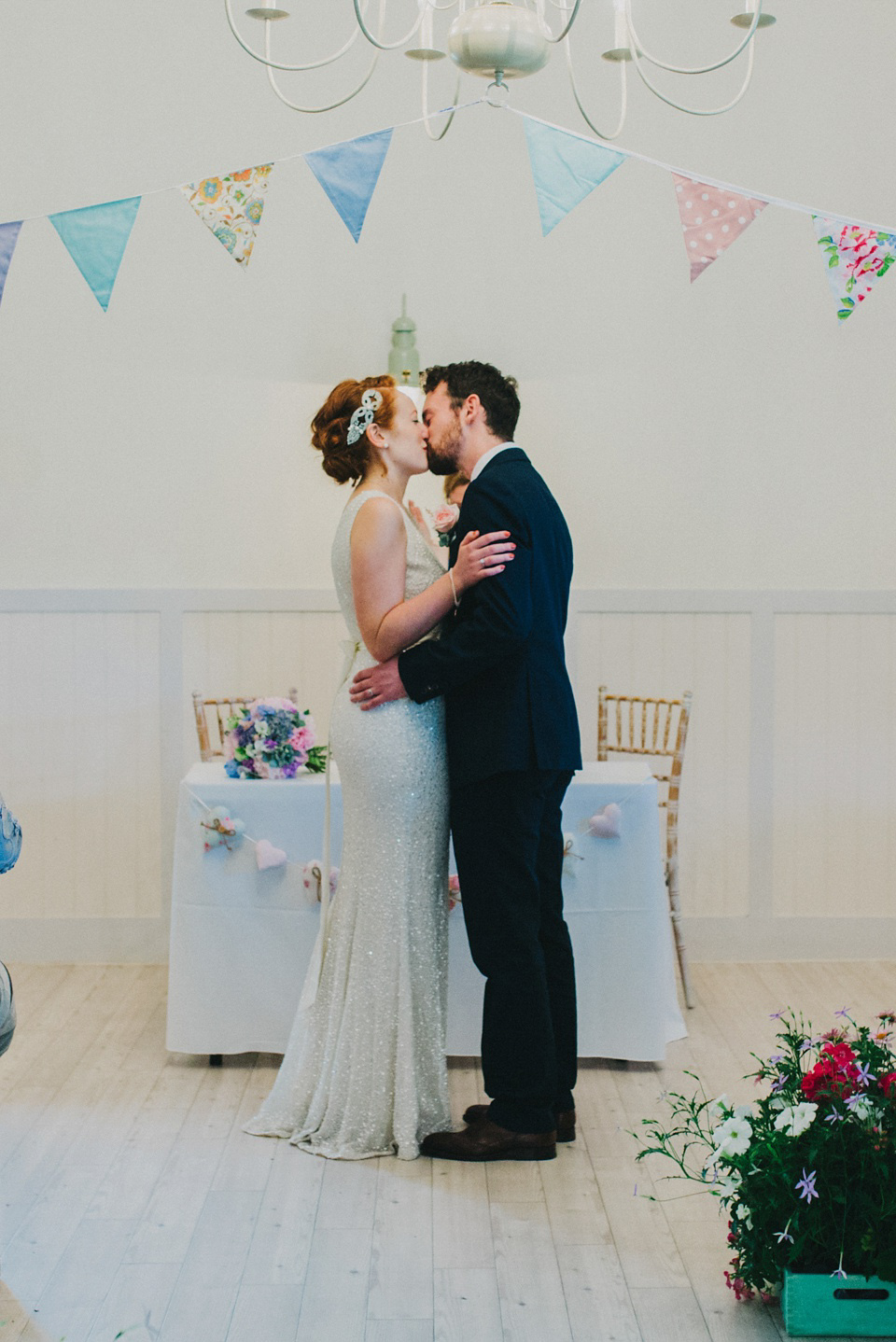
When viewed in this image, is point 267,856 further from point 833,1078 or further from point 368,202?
point 368,202

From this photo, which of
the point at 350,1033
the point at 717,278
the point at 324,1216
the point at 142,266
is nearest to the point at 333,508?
the point at 142,266

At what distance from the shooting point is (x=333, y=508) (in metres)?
4.31

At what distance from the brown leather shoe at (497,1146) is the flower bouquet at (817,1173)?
62 cm

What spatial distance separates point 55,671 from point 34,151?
157cm

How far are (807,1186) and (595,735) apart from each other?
2.34 m

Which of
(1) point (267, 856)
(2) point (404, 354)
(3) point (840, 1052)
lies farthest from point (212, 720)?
(3) point (840, 1052)

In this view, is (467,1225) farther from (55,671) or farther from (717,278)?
(717,278)

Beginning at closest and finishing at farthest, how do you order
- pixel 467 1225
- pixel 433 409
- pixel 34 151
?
pixel 467 1225
pixel 433 409
pixel 34 151

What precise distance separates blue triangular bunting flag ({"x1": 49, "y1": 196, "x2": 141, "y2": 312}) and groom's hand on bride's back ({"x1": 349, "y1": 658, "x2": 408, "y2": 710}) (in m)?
1.30

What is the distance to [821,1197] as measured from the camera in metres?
2.16

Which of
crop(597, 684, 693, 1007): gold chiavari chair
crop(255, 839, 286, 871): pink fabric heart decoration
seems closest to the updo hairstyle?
crop(255, 839, 286, 871): pink fabric heart decoration

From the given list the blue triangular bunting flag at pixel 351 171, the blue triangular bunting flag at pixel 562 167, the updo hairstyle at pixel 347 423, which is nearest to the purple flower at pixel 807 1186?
the updo hairstyle at pixel 347 423

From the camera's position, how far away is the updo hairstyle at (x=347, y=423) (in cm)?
289

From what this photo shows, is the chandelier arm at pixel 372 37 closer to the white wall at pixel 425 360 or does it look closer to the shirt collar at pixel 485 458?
the shirt collar at pixel 485 458
